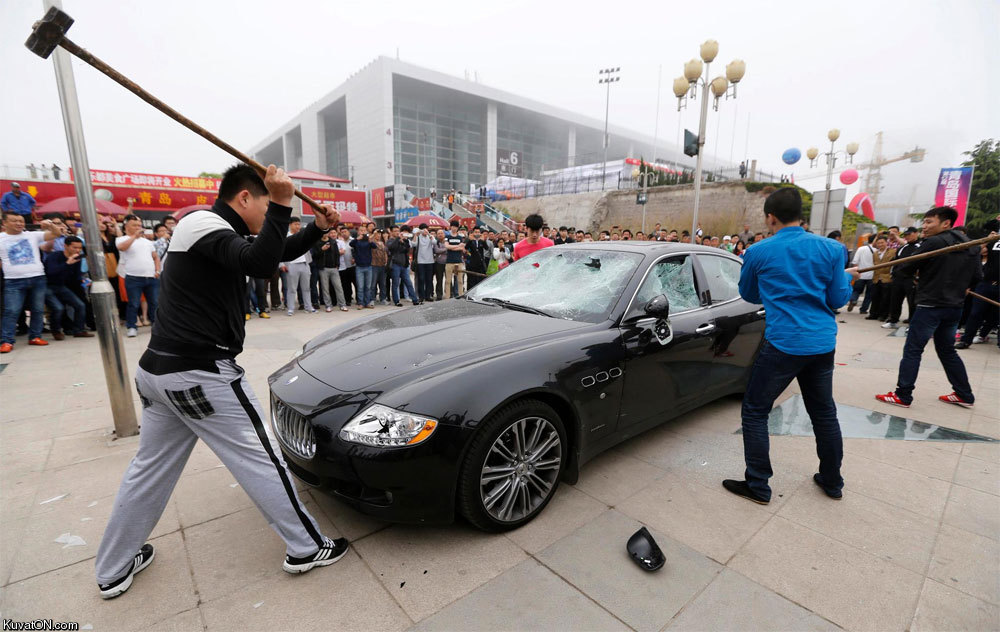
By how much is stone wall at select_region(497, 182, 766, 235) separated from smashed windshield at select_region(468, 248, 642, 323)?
19.1 meters

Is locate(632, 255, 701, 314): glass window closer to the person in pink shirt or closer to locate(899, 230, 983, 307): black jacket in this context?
the person in pink shirt

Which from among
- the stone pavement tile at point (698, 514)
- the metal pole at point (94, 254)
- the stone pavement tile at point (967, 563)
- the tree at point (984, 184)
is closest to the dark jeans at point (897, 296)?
the stone pavement tile at point (967, 563)

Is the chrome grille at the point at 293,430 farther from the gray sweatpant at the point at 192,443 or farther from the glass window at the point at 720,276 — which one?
the glass window at the point at 720,276

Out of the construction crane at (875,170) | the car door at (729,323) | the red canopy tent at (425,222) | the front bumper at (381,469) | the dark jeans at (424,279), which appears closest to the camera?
the front bumper at (381,469)

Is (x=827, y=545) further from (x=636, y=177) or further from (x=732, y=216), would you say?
(x=636, y=177)

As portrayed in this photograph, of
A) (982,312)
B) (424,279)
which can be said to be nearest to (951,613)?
(982,312)

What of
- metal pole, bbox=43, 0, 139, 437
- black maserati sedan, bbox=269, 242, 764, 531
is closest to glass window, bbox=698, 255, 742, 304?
black maserati sedan, bbox=269, 242, 764, 531

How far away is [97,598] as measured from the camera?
1.95 meters

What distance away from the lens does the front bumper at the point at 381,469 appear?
6.63ft

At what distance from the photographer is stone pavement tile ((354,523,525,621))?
1970 mm

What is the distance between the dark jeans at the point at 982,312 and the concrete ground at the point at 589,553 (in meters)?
5.36

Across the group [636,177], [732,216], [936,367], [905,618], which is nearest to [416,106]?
[636,177]

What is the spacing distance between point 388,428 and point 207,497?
154 cm

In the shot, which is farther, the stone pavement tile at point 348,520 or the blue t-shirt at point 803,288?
the blue t-shirt at point 803,288
